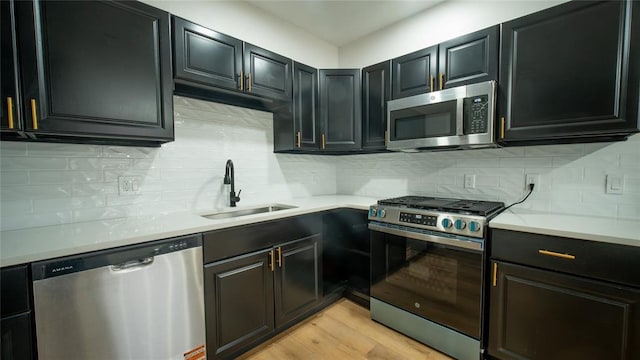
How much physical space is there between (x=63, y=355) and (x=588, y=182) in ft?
10.1

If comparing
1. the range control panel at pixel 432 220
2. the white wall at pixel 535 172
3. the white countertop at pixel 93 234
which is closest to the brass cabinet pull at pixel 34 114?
the white countertop at pixel 93 234

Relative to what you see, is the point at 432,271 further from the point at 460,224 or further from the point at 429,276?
the point at 460,224

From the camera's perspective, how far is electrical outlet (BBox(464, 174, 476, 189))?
7.21 feet

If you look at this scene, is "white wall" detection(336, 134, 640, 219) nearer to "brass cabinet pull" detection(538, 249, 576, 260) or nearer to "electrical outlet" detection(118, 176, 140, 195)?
"brass cabinet pull" detection(538, 249, 576, 260)

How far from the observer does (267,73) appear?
2.11 m

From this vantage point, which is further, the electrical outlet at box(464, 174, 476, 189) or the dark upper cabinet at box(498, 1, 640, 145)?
the electrical outlet at box(464, 174, 476, 189)

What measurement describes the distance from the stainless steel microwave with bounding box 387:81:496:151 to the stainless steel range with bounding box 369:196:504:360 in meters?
0.49

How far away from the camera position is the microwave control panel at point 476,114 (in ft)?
5.72

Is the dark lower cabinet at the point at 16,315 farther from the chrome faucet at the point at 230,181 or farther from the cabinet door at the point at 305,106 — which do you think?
the cabinet door at the point at 305,106

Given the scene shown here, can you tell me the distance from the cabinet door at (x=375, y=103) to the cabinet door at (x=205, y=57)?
1.22 meters

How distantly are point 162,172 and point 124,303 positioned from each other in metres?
0.94

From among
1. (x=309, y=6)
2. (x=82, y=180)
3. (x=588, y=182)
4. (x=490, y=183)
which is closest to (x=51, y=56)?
(x=82, y=180)

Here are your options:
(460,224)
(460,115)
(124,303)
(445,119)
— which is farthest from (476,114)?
(124,303)

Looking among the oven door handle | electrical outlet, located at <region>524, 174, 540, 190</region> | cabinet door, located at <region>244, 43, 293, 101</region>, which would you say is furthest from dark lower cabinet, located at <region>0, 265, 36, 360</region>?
electrical outlet, located at <region>524, 174, 540, 190</region>
